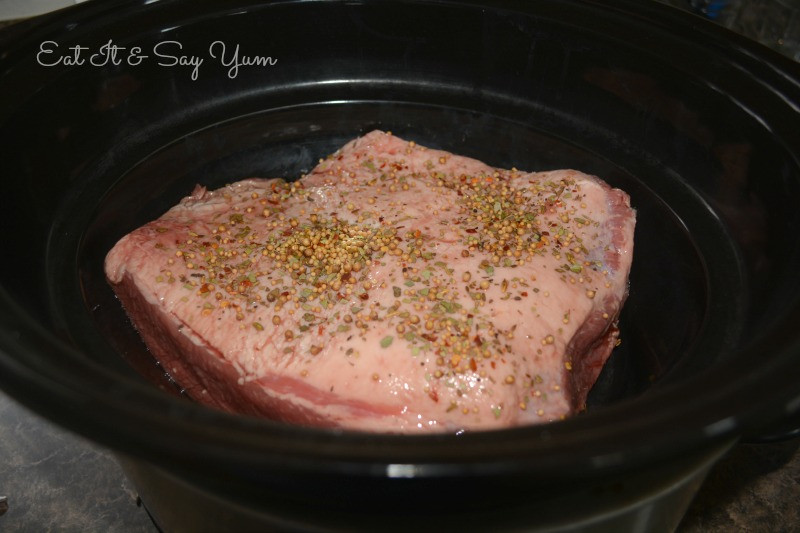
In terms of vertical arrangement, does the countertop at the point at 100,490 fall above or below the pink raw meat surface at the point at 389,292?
below

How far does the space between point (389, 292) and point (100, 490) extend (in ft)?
3.17

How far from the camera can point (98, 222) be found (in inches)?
76.6

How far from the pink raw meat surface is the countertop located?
14.0 inches

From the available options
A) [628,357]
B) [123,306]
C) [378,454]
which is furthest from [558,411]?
[123,306]

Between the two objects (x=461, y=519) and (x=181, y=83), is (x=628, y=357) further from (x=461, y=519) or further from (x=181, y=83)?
(x=181, y=83)

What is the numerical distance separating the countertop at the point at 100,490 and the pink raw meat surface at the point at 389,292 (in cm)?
36

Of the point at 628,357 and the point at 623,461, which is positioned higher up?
the point at 623,461

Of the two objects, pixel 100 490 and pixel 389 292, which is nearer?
pixel 389 292

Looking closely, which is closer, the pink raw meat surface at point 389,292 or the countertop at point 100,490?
the pink raw meat surface at point 389,292

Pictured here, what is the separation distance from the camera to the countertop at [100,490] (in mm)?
1837

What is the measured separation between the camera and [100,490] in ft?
6.23

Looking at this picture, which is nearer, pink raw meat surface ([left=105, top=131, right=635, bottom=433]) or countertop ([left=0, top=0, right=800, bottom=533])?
pink raw meat surface ([left=105, top=131, right=635, bottom=433])

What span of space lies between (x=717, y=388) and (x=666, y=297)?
2.64ft

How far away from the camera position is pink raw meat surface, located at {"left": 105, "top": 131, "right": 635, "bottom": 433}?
1577 millimetres
